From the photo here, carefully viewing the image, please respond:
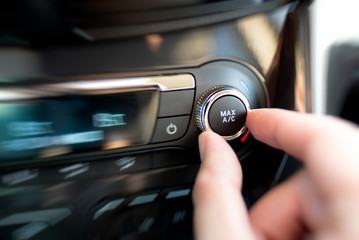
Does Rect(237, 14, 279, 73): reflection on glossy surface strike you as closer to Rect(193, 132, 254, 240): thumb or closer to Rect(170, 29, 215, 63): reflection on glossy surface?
Rect(170, 29, 215, 63): reflection on glossy surface

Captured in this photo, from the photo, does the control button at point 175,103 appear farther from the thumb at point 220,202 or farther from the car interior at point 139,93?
the thumb at point 220,202

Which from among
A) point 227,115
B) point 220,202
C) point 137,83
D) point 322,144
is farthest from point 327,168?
point 137,83

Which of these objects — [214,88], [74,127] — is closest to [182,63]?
[214,88]

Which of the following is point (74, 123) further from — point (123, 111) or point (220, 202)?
point (220, 202)

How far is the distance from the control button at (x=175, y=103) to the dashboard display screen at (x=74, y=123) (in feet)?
0.05

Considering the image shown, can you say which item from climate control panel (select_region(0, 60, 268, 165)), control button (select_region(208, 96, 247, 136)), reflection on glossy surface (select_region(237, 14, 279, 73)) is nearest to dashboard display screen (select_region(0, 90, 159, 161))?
climate control panel (select_region(0, 60, 268, 165))

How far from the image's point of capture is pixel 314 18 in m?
0.55

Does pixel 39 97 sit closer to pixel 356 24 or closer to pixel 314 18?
pixel 314 18

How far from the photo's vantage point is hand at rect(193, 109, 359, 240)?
310 mm

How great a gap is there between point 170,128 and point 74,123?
186mm

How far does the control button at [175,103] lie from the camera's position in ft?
1.78

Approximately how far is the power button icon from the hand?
4.5 inches

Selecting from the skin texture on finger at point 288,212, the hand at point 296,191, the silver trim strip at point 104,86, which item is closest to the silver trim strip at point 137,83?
the silver trim strip at point 104,86

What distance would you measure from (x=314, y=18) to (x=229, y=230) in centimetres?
46
